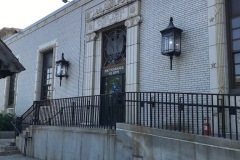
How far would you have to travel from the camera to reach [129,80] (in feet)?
35.1

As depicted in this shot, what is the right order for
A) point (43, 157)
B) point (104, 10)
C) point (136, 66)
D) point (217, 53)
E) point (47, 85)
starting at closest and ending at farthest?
point (217, 53) < point (136, 66) < point (43, 157) < point (104, 10) < point (47, 85)

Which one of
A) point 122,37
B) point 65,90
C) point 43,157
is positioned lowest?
point 43,157

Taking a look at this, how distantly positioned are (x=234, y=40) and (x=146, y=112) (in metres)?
3.08

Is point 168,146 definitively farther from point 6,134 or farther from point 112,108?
point 6,134

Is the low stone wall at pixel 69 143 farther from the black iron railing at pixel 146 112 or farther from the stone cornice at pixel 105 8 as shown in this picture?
the stone cornice at pixel 105 8

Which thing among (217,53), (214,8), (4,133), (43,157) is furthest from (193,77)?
(4,133)

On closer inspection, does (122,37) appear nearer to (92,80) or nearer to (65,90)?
(92,80)

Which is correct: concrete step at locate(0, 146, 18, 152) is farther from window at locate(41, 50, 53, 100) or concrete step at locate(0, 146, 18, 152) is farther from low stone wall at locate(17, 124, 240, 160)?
window at locate(41, 50, 53, 100)

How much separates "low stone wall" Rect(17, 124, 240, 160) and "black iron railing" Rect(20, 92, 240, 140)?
1.21 ft

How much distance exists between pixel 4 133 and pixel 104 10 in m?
8.63

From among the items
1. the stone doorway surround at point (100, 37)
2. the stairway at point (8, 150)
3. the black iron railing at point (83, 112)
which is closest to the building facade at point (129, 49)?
the stone doorway surround at point (100, 37)

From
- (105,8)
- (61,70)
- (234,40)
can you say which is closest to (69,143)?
(61,70)

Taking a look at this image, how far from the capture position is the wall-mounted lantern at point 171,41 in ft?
29.5

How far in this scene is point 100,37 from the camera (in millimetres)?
12672
